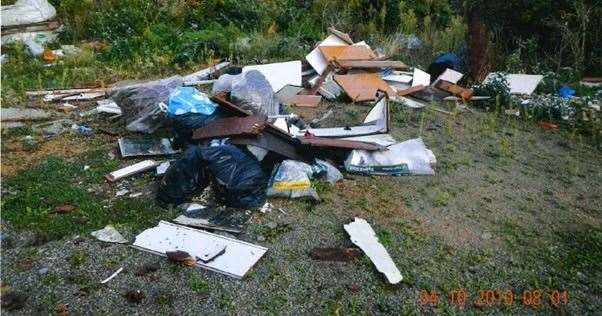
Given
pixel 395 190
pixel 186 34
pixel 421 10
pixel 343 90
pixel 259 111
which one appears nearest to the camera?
pixel 395 190

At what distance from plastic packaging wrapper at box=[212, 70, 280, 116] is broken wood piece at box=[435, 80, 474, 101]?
257 centimetres

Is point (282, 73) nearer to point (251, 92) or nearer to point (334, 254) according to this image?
point (251, 92)

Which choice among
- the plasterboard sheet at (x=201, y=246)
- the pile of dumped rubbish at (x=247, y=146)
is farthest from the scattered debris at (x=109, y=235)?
the plasterboard sheet at (x=201, y=246)

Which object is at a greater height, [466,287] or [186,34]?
[186,34]

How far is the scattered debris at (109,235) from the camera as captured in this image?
3.43 m

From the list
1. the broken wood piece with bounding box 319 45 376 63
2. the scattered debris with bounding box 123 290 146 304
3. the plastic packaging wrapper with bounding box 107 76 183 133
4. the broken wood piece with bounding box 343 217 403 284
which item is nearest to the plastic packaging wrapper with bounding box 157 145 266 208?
the broken wood piece with bounding box 343 217 403 284

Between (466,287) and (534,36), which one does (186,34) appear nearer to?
(534,36)

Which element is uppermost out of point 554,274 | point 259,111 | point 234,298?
point 259,111

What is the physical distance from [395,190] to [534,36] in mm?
4760

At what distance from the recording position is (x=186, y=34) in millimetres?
8594

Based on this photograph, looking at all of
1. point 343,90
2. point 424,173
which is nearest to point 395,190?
point 424,173

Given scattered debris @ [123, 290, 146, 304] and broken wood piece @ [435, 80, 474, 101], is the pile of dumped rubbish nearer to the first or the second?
broken wood piece @ [435, 80, 474, 101]
